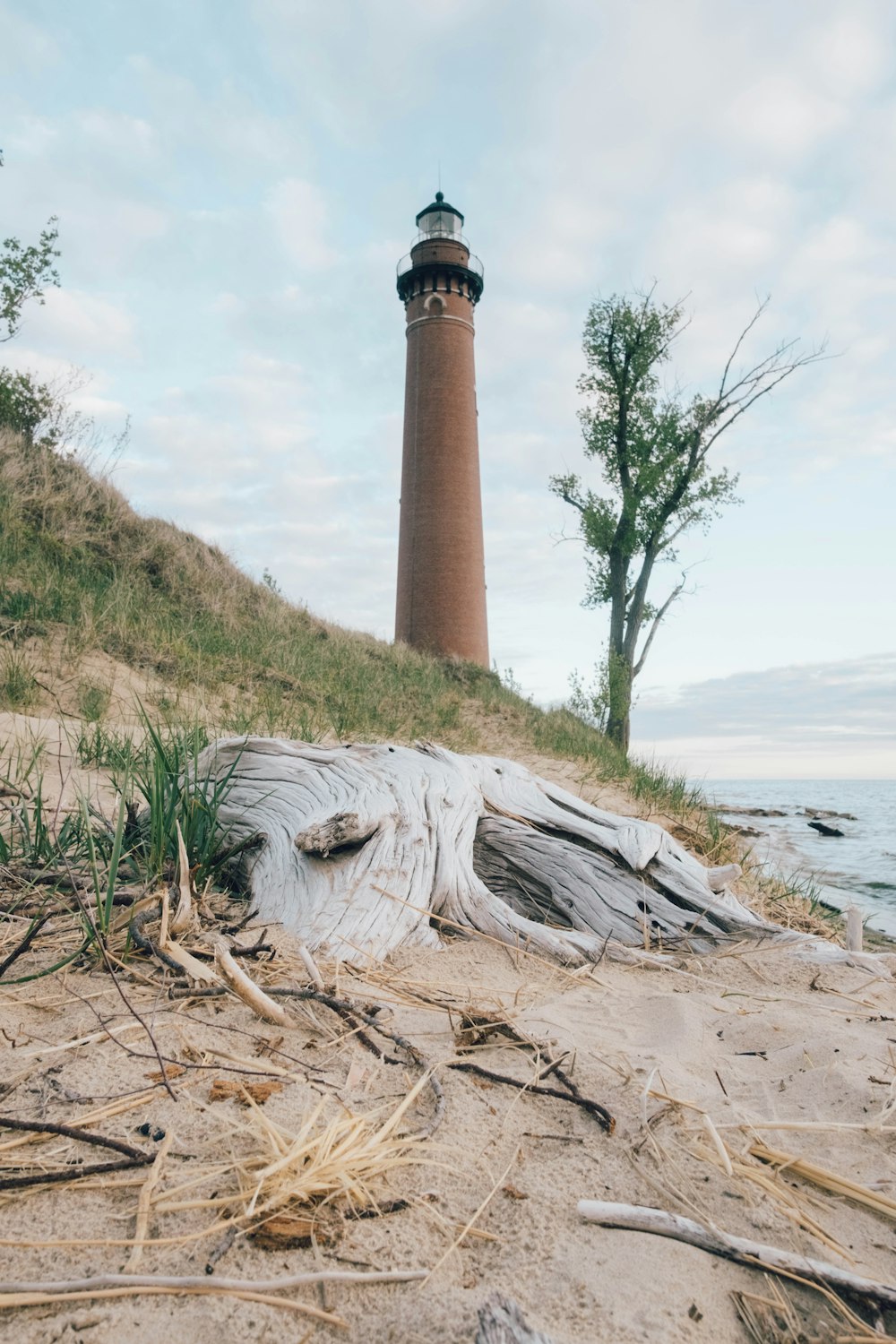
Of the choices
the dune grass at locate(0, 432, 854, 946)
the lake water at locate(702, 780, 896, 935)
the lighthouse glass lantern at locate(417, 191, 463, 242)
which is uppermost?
the lighthouse glass lantern at locate(417, 191, 463, 242)

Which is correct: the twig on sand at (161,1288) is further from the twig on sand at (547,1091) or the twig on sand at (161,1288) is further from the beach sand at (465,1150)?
the twig on sand at (547,1091)

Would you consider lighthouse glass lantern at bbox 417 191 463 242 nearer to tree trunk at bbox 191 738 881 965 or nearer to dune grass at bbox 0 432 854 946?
dune grass at bbox 0 432 854 946

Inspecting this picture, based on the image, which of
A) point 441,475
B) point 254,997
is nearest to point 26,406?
point 441,475

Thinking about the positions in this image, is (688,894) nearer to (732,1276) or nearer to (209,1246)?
(732,1276)

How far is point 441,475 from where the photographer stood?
2022 cm

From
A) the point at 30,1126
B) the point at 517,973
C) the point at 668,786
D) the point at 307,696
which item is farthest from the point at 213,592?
the point at 30,1126

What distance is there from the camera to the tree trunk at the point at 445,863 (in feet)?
9.96

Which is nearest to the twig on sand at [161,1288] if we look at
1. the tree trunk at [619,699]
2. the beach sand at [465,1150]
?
the beach sand at [465,1150]

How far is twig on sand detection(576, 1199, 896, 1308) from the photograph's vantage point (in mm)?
1133

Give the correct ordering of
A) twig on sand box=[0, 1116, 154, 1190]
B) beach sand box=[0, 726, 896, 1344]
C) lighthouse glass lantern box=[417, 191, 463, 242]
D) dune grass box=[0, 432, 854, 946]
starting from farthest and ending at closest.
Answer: lighthouse glass lantern box=[417, 191, 463, 242]
dune grass box=[0, 432, 854, 946]
twig on sand box=[0, 1116, 154, 1190]
beach sand box=[0, 726, 896, 1344]

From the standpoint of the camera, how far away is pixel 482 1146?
4.91 ft

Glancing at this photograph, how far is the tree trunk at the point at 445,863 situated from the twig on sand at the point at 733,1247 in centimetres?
151

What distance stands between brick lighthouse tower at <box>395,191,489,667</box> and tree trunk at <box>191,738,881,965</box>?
615 inches

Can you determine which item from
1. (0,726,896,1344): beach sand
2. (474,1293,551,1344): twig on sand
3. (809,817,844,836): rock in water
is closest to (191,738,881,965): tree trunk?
(0,726,896,1344): beach sand
